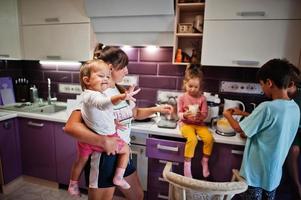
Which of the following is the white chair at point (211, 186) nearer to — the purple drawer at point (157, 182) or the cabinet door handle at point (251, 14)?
the purple drawer at point (157, 182)

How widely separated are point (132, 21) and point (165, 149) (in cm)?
108

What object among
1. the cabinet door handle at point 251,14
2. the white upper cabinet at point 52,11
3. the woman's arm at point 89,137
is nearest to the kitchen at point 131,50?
the white upper cabinet at point 52,11

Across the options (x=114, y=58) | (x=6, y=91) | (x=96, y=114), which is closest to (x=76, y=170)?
(x=96, y=114)

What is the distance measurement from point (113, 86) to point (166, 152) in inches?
27.0

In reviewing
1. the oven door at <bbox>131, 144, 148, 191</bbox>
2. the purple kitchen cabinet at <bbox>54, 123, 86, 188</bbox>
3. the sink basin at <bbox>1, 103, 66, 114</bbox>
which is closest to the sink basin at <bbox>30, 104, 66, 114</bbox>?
the sink basin at <bbox>1, 103, 66, 114</bbox>

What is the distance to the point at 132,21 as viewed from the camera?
1.71 m

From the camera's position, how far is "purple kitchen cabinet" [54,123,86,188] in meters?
1.84

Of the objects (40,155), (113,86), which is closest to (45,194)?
(40,155)

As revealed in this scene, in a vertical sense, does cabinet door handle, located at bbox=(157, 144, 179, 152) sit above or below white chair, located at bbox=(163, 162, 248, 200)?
below

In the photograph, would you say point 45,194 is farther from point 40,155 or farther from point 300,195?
point 300,195

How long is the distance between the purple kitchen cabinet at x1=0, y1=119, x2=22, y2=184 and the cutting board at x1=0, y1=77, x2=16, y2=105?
438 millimetres

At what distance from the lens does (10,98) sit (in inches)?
89.4

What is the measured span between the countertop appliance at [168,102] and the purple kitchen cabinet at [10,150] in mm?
1407

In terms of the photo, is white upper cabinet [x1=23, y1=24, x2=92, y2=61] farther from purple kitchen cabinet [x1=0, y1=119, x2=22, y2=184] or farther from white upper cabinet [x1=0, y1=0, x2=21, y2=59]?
purple kitchen cabinet [x1=0, y1=119, x2=22, y2=184]
